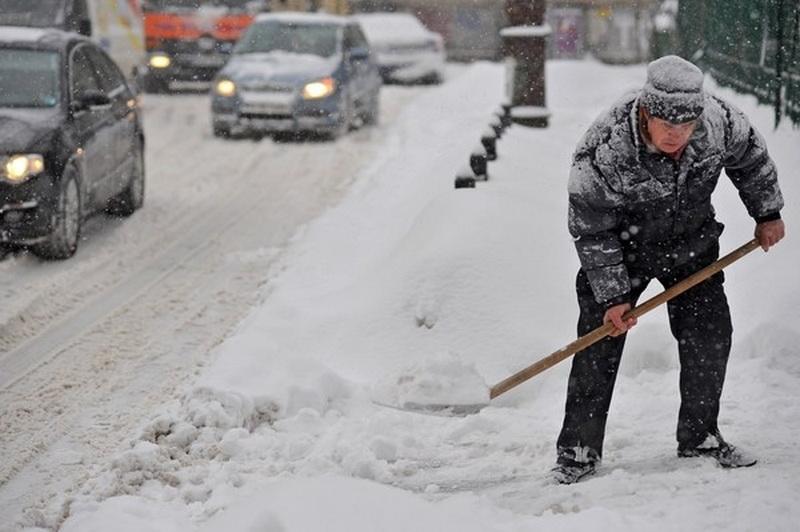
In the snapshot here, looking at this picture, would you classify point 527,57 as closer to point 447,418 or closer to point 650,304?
point 447,418

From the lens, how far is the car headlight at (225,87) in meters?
16.4

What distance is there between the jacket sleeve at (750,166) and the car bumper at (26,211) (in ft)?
18.4

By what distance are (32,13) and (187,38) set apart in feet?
20.4

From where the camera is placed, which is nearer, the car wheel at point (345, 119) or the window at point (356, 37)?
the car wheel at point (345, 119)

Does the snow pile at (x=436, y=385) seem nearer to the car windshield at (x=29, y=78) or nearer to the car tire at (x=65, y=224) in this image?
the car tire at (x=65, y=224)

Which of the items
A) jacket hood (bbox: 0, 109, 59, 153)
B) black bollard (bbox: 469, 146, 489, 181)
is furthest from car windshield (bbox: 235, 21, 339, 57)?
black bollard (bbox: 469, 146, 489, 181)

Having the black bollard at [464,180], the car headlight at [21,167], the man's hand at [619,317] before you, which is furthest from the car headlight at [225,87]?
the man's hand at [619,317]

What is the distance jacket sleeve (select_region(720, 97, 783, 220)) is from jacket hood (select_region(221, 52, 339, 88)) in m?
11.8

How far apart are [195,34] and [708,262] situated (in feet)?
59.3

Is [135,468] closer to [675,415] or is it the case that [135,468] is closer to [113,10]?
[675,415]

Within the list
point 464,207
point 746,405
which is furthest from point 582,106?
point 746,405

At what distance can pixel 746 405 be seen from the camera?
578 cm

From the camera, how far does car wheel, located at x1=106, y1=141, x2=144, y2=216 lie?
1149 cm

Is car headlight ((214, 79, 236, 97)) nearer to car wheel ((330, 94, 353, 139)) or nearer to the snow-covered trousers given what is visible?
car wheel ((330, 94, 353, 139))
